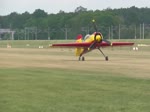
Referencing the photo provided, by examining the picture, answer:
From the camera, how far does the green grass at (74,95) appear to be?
1138cm

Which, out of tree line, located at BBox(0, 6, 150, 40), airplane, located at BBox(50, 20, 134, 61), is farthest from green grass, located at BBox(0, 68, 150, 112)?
tree line, located at BBox(0, 6, 150, 40)

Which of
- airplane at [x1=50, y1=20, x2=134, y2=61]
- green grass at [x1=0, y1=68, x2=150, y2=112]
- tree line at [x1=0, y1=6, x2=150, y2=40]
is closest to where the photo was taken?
green grass at [x1=0, y1=68, x2=150, y2=112]

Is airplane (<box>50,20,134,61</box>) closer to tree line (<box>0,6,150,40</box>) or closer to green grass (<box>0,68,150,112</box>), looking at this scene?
green grass (<box>0,68,150,112</box>)

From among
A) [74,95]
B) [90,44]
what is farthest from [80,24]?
[74,95]

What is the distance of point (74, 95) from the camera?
1362 centimetres

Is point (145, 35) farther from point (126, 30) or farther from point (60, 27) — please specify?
point (60, 27)

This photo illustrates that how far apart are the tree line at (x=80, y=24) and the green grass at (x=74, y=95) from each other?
3494 inches

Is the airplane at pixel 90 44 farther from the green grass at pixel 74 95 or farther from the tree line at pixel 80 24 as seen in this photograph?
the tree line at pixel 80 24

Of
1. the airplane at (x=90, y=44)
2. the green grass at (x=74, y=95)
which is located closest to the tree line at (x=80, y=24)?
the airplane at (x=90, y=44)

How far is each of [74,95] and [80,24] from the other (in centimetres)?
11233

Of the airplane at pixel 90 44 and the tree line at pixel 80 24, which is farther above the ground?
the tree line at pixel 80 24

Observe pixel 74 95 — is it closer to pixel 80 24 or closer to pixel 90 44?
pixel 90 44

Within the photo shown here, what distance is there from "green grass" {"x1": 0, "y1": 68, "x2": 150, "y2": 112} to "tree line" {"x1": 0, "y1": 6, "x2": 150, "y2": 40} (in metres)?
88.7

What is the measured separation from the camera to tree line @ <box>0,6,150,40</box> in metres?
118
